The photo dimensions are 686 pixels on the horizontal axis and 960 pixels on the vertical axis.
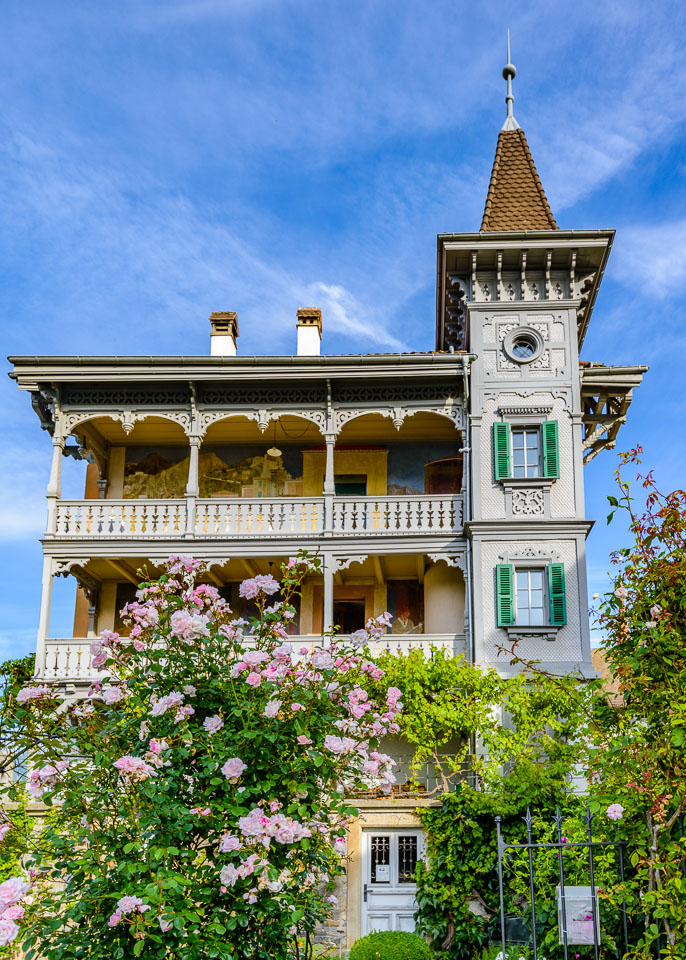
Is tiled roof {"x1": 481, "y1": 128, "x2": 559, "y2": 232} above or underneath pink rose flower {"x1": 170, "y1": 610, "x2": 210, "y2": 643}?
above

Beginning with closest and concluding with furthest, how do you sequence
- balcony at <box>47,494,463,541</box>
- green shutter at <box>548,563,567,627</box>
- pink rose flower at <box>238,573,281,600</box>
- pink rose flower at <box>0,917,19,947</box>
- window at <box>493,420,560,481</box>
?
1. pink rose flower at <box>0,917,19,947</box>
2. pink rose flower at <box>238,573,281,600</box>
3. green shutter at <box>548,563,567,627</box>
4. window at <box>493,420,560,481</box>
5. balcony at <box>47,494,463,541</box>

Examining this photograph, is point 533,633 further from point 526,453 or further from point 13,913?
point 13,913

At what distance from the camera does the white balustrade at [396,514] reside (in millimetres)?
21297

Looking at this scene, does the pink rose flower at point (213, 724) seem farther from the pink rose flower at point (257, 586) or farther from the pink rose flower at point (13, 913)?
the pink rose flower at point (13, 913)

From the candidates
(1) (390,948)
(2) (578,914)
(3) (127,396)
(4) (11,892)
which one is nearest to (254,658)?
(4) (11,892)

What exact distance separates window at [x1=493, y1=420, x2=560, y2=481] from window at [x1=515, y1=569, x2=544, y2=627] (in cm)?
193

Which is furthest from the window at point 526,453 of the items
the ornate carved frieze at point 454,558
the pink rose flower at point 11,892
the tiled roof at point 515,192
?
the pink rose flower at point 11,892

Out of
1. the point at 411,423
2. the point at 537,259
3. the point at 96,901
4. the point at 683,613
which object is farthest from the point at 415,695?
the point at 96,901

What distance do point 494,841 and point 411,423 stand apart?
924cm

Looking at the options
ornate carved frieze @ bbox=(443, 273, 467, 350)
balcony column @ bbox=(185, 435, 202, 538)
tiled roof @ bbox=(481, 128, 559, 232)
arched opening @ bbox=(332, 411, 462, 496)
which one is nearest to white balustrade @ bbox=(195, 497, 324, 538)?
balcony column @ bbox=(185, 435, 202, 538)

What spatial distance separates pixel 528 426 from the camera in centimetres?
2173

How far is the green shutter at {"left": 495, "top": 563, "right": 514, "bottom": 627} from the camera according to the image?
20.2 metres

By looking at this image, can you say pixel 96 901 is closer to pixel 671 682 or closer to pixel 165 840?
pixel 165 840

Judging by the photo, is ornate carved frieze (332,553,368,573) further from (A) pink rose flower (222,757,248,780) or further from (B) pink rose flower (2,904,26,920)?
(B) pink rose flower (2,904,26,920)
